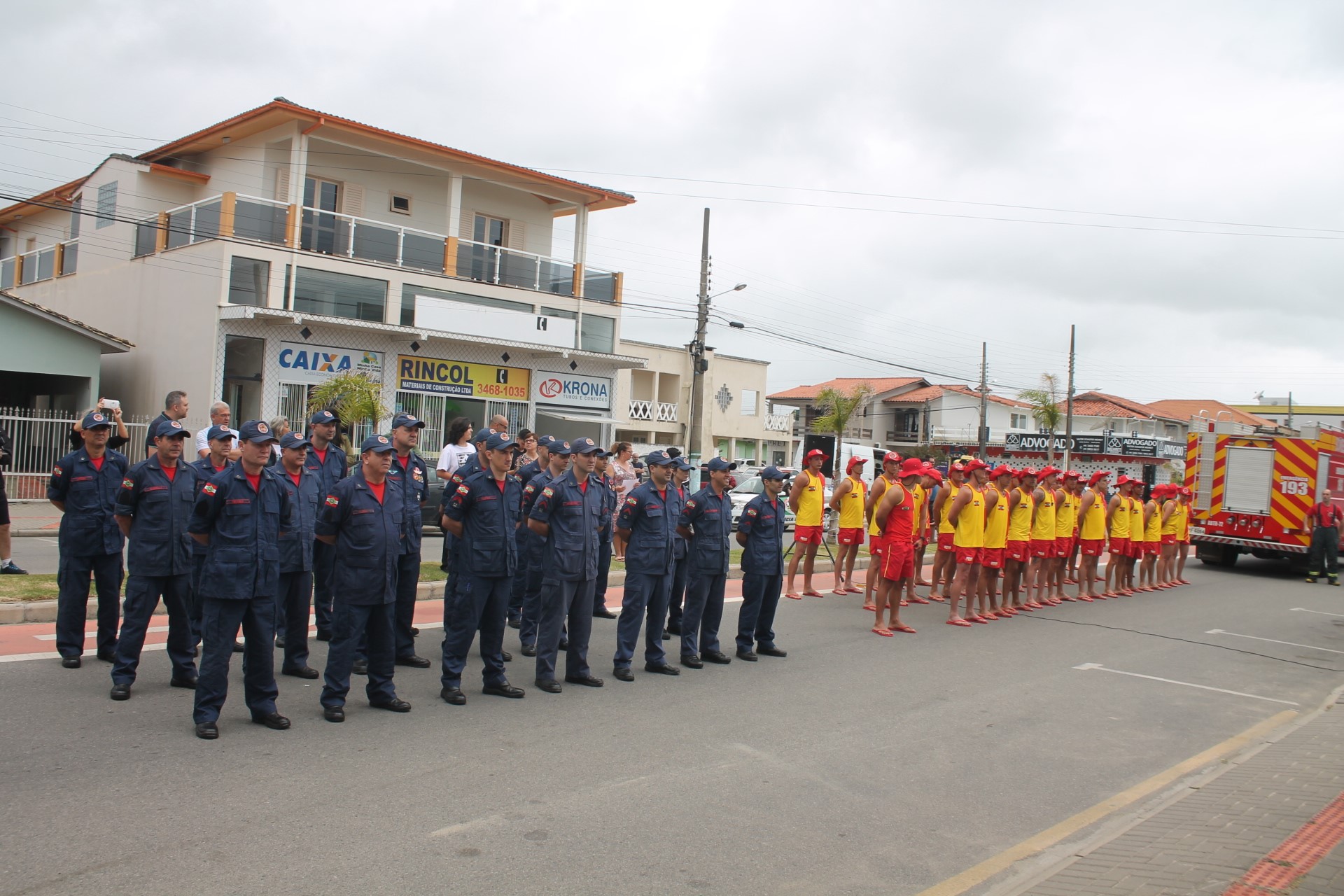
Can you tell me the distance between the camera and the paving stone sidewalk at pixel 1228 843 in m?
4.46

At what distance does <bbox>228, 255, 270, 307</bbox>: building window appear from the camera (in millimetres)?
22594

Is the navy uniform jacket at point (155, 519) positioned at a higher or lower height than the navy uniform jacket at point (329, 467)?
lower

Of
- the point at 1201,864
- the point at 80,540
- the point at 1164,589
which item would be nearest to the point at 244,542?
the point at 80,540

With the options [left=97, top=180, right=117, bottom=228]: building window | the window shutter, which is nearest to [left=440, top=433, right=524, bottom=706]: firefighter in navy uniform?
the window shutter

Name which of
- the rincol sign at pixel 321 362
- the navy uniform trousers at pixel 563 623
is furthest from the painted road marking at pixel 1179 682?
the rincol sign at pixel 321 362

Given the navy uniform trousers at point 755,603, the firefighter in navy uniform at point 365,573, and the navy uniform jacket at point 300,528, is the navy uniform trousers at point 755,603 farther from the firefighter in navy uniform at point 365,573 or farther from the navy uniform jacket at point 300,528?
the navy uniform jacket at point 300,528

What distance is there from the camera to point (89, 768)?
17.5 ft

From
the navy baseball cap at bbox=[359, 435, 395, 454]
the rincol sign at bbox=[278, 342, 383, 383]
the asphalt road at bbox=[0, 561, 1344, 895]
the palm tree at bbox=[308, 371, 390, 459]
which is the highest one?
the rincol sign at bbox=[278, 342, 383, 383]

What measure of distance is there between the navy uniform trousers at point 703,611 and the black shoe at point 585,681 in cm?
115

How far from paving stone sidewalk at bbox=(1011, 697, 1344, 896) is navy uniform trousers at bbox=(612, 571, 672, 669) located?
4.00 meters

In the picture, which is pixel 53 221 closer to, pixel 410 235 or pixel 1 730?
pixel 410 235

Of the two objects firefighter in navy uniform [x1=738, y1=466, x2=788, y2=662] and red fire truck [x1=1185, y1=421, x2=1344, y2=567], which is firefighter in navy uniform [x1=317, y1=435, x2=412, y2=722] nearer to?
firefighter in navy uniform [x1=738, y1=466, x2=788, y2=662]

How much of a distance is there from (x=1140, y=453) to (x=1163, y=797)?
56536 millimetres

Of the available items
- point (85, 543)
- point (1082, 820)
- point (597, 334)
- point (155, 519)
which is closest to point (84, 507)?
point (85, 543)
